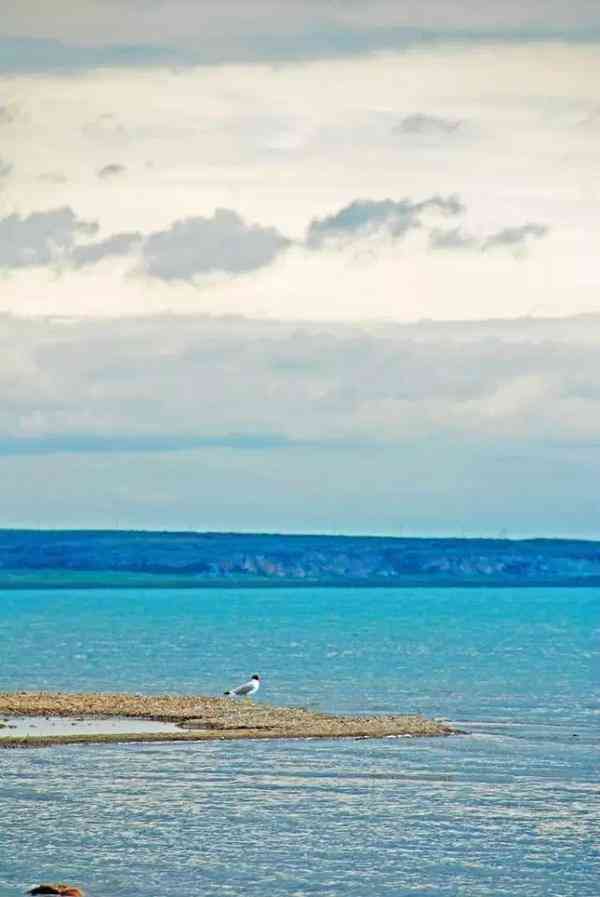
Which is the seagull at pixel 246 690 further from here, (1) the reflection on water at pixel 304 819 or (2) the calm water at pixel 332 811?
(1) the reflection on water at pixel 304 819

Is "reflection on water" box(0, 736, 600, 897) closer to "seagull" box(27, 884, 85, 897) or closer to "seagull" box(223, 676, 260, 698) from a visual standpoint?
"seagull" box(27, 884, 85, 897)

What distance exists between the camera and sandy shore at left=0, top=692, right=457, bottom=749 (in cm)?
7719

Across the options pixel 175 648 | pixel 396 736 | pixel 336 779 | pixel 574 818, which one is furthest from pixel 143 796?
pixel 175 648

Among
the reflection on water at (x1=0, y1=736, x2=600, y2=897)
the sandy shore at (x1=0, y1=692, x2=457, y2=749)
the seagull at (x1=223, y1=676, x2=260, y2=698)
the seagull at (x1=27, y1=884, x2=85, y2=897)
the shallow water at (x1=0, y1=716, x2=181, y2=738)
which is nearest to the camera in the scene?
the seagull at (x1=27, y1=884, x2=85, y2=897)

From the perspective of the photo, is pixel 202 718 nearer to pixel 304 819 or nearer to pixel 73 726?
pixel 73 726

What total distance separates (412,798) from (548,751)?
13.6 meters

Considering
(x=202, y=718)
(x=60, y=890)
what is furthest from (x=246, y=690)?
(x=60, y=890)

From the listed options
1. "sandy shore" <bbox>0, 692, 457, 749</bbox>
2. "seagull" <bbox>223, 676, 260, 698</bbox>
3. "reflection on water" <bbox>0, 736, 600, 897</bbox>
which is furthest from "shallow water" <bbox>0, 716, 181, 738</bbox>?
"seagull" <bbox>223, 676, 260, 698</bbox>

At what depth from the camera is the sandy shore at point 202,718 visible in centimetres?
7719

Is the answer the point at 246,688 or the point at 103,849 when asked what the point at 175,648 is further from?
the point at 103,849

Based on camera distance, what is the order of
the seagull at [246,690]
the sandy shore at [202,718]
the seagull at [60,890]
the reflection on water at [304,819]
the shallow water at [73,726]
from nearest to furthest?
1. the seagull at [60,890]
2. the reflection on water at [304,819]
3. the sandy shore at [202,718]
4. the shallow water at [73,726]
5. the seagull at [246,690]

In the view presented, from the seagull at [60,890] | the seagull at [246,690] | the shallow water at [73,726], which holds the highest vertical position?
the seagull at [246,690]

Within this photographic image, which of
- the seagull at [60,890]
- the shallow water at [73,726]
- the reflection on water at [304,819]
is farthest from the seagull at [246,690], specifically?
the seagull at [60,890]

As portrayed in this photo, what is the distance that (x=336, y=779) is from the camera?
218ft
